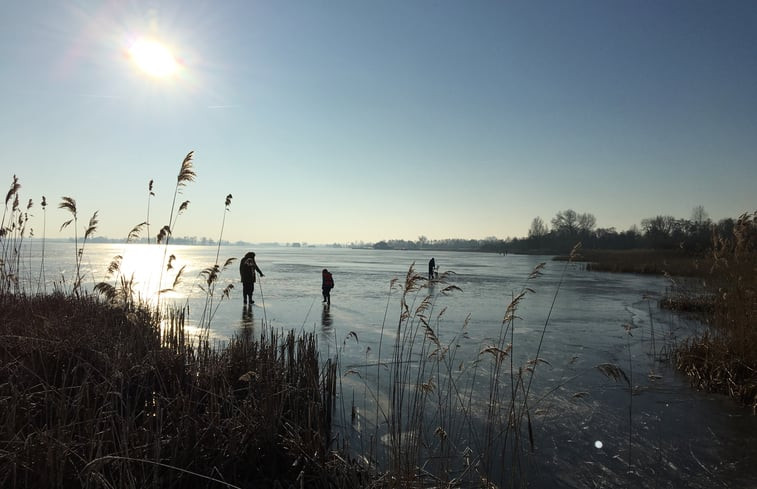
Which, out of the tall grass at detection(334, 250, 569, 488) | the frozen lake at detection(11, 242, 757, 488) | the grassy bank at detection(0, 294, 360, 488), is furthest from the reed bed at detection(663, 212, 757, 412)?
the grassy bank at detection(0, 294, 360, 488)

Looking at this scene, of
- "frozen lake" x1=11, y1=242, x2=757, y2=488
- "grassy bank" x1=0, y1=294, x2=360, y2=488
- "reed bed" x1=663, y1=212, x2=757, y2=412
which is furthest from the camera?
"reed bed" x1=663, y1=212, x2=757, y2=412

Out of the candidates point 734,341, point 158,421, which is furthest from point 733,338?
point 158,421

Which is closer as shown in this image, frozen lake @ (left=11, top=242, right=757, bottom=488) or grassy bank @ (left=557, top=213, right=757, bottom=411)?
frozen lake @ (left=11, top=242, right=757, bottom=488)

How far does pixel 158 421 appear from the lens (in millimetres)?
3273

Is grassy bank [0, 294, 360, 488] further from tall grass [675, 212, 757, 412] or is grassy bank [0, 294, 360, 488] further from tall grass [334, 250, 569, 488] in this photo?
tall grass [675, 212, 757, 412]

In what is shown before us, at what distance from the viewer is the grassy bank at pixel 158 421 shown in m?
2.91

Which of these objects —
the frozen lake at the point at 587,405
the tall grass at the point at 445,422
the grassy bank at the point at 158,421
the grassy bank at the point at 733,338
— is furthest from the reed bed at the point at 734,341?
the grassy bank at the point at 158,421

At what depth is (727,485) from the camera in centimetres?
399

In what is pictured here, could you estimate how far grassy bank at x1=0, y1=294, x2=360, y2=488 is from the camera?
2.91m

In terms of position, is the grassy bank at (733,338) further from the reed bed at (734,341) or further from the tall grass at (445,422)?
the tall grass at (445,422)

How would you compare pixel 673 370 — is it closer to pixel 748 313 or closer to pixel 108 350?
pixel 748 313

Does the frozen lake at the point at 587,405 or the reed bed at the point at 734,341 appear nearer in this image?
the frozen lake at the point at 587,405

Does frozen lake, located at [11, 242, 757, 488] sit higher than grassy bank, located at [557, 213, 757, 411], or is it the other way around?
grassy bank, located at [557, 213, 757, 411]

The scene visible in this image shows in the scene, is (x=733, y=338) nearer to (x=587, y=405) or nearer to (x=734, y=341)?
(x=734, y=341)
